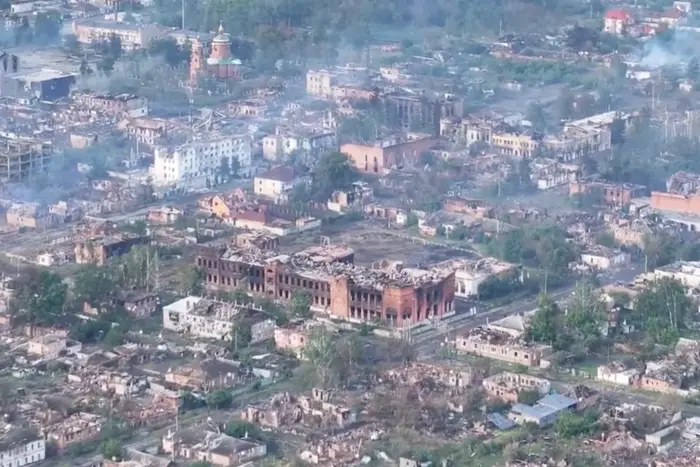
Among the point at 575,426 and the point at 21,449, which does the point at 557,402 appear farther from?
the point at 21,449

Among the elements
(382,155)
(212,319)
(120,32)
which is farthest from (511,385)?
(120,32)

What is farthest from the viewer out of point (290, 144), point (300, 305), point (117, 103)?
point (117, 103)

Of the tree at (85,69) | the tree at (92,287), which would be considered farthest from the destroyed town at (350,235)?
the tree at (85,69)

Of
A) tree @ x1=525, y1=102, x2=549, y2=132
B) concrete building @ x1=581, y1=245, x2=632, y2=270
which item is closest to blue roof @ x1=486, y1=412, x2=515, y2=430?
concrete building @ x1=581, y1=245, x2=632, y2=270

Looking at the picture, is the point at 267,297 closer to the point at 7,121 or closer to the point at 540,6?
the point at 7,121

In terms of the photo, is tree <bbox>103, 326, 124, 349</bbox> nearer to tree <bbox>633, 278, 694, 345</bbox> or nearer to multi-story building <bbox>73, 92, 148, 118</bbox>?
tree <bbox>633, 278, 694, 345</bbox>

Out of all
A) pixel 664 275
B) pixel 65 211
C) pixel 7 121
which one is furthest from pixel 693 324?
pixel 7 121
